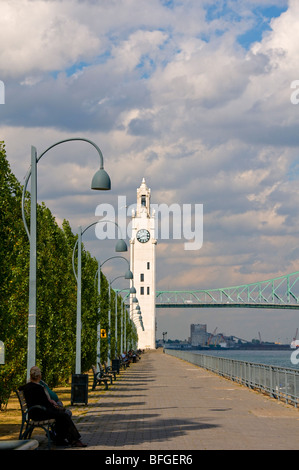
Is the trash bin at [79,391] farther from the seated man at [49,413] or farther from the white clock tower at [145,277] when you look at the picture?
the white clock tower at [145,277]

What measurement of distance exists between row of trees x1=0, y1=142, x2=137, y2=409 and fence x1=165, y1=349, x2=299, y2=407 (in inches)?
281

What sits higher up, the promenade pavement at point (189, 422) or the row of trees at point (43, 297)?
the row of trees at point (43, 297)

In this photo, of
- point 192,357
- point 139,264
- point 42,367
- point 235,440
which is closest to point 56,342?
point 42,367

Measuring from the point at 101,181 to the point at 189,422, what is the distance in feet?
20.4

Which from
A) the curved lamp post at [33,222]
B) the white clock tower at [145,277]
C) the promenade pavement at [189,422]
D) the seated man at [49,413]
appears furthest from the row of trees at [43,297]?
the white clock tower at [145,277]

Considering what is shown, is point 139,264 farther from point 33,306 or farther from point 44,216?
point 33,306

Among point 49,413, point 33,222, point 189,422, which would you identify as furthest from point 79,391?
point 49,413

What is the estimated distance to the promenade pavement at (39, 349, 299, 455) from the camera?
47.6ft

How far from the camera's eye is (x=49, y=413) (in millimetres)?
14758

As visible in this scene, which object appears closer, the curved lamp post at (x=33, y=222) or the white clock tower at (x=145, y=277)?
the curved lamp post at (x=33, y=222)

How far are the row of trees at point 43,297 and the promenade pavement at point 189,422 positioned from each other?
2606 millimetres

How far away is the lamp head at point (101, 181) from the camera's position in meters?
20.0

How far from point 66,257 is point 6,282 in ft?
70.2

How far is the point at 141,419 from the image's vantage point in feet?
64.9
